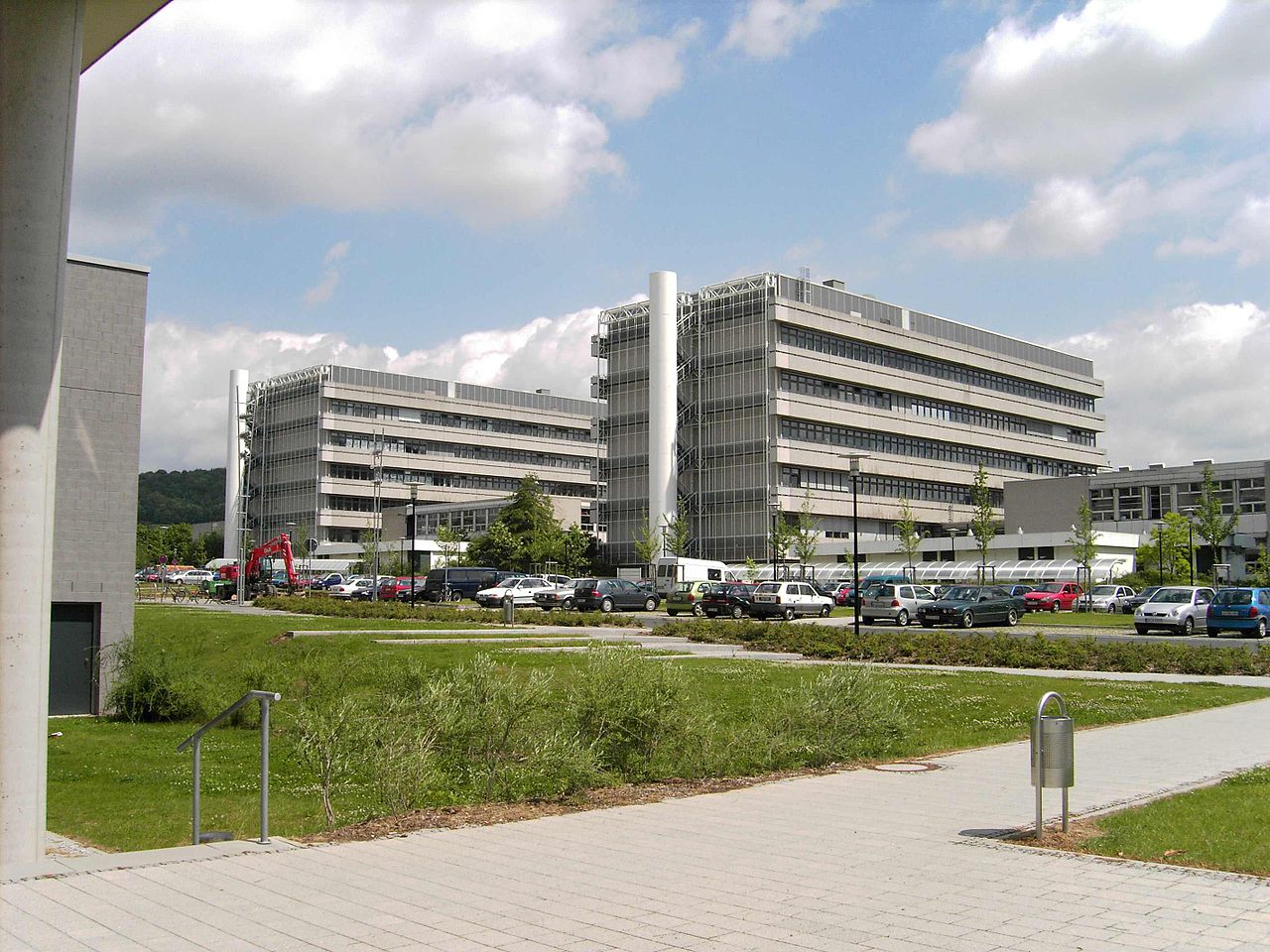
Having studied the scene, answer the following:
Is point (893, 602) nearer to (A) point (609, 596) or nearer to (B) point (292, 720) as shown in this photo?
(A) point (609, 596)

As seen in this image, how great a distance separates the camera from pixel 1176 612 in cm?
3997

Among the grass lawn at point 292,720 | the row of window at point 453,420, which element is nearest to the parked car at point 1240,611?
the grass lawn at point 292,720

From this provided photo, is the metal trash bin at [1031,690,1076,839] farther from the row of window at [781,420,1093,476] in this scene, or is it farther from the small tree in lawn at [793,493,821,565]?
the row of window at [781,420,1093,476]

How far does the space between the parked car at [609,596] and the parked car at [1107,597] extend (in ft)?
75.4

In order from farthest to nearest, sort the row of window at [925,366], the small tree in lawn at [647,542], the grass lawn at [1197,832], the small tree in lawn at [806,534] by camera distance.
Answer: the row of window at [925,366] < the small tree in lawn at [647,542] < the small tree in lawn at [806,534] < the grass lawn at [1197,832]

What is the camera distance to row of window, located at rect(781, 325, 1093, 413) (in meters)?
92.3

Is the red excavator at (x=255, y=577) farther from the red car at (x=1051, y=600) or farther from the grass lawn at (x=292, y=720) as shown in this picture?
the red car at (x=1051, y=600)

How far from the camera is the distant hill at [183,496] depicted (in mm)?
163250

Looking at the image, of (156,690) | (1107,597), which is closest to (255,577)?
(1107,597)

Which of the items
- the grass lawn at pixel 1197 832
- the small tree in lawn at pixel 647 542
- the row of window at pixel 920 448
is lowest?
the grass lawn at pixel 1197 832

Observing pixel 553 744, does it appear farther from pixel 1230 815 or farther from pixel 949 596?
pixel 949 596

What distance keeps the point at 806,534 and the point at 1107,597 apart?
74.0ft

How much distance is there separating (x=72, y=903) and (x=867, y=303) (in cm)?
9621

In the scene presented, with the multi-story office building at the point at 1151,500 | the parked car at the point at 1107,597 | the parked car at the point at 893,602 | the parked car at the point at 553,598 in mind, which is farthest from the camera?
the multi-story office building at the point at 1151,500
